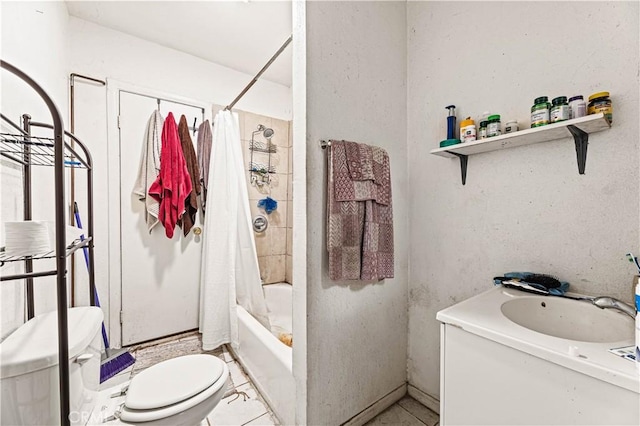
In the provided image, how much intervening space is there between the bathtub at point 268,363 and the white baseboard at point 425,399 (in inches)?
29.6

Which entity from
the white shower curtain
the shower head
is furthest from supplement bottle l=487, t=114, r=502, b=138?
the shower head

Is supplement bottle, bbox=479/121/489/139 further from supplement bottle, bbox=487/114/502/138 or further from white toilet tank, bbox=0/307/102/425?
white toilet tank, bbox=0/307/102/425

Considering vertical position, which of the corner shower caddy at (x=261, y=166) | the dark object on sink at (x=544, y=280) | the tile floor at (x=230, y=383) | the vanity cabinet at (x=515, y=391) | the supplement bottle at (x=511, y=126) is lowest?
the tile floor at (x=230, y=383)

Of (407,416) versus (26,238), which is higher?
(26,238)

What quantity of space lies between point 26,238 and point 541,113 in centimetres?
180

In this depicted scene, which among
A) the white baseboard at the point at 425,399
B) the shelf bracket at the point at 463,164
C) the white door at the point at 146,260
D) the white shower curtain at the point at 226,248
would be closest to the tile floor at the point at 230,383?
the white door at the point at 146,260

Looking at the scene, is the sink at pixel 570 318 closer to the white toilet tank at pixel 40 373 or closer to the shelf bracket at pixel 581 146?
the shelf bracket at pixel 581 146

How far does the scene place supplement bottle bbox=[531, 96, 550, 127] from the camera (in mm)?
999

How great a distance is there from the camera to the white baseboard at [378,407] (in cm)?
133

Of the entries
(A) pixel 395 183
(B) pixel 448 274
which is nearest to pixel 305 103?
(A) pixel 395 183

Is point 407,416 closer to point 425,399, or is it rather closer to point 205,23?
point 425,399

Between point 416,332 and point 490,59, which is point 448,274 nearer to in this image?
point 416,332

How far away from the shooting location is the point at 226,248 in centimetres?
209

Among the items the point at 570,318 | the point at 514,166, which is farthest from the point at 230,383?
the point at 514,166
